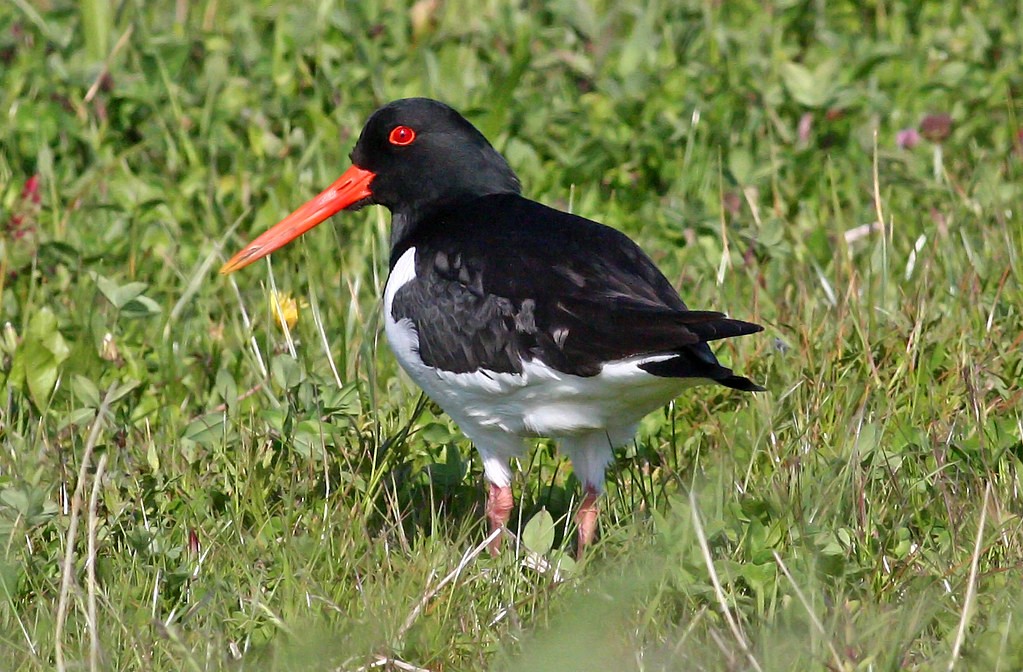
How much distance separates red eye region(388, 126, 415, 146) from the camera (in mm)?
4078

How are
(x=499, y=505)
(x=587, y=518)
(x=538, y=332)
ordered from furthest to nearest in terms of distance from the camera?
(x=499, y=505)
(x=587, y=518)
(x=538, y=332)

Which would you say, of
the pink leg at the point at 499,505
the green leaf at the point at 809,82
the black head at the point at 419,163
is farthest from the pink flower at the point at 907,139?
the pink leg at the point at 499,505

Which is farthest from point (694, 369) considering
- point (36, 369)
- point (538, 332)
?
point (36, 369)

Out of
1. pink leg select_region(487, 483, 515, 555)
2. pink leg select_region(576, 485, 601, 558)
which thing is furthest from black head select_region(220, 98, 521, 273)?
pink leg select_region(576, 485, 601, 558)

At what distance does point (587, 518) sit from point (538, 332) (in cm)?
52

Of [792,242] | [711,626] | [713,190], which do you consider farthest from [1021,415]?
[713,190]

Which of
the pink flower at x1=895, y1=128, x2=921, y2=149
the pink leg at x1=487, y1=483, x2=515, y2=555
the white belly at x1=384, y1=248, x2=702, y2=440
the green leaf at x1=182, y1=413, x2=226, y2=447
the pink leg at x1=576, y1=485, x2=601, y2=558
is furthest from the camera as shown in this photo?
the pink flower at x1=895, y1=128, x2=921, y2=149

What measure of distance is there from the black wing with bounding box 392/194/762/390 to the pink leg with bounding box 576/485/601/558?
441 mm

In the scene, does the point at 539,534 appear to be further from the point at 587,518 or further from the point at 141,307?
the point at 141,307

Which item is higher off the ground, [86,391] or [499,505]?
[86,391]

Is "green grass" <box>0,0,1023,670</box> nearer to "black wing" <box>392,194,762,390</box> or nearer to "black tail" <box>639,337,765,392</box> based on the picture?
"black tail" <box>639,337,765,392</box>

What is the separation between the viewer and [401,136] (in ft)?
13.4

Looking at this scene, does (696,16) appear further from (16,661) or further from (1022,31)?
(16,661)

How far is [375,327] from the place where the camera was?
4.18 metres
